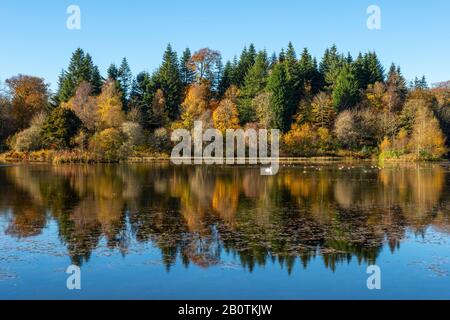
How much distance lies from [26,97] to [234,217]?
66.9 meters

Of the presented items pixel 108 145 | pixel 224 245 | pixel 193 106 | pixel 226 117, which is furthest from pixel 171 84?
pixel 224 245

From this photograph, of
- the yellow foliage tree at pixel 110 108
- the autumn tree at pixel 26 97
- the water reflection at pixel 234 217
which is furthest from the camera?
the autumn tree at pixel 26 97

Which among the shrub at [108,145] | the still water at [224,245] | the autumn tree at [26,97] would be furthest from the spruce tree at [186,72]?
the still water at [224,245]

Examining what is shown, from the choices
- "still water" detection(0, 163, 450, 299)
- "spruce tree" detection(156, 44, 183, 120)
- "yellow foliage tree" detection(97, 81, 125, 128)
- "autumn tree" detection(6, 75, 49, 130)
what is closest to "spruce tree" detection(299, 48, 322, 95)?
"spruce tree" detection(156, 44, 183, 120)

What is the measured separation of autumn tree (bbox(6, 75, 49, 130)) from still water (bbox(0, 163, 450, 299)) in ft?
175

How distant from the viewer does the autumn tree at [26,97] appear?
71812 mm

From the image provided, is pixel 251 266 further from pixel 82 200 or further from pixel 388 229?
pixel 82 200

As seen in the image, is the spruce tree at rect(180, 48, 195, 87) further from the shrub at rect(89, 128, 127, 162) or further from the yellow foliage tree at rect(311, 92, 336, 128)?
the shrub at rect(89, 128, 127, 162)

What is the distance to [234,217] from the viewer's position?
16641mm

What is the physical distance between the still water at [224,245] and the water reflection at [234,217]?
0.15ft

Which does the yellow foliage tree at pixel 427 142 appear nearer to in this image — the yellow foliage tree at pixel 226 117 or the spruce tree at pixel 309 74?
the spruce tree at pixel 309 74

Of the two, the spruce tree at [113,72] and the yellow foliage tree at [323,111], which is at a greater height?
the spruce tree at [113,72]

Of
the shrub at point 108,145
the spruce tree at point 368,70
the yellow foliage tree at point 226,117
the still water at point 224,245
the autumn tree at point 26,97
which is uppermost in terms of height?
the spruce tree at point 368,70

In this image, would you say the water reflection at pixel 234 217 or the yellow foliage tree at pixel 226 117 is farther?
the yellow foliage tree at pixel 226 117
